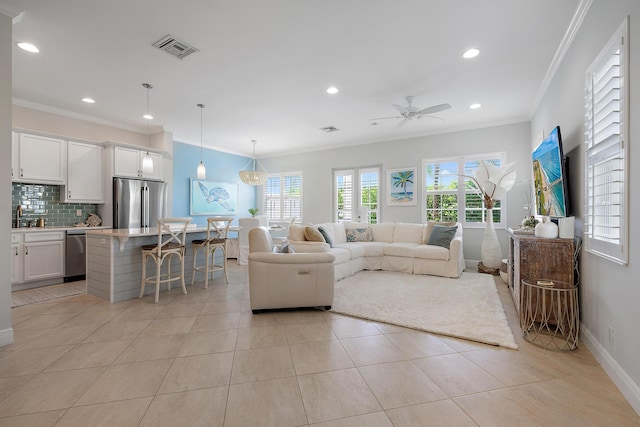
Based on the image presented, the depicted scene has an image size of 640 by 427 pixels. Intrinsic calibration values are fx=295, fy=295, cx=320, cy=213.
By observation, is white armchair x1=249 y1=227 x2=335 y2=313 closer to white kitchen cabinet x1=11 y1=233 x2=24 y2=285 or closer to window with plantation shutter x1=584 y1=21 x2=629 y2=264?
window with plantation shutter x1=584 y1=21 x2=629 y2=264

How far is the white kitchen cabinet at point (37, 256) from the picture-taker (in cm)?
423

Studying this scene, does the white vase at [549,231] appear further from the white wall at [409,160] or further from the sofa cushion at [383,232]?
the sofa cushion at [383,232]

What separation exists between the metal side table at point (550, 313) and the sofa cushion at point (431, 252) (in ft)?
6.99

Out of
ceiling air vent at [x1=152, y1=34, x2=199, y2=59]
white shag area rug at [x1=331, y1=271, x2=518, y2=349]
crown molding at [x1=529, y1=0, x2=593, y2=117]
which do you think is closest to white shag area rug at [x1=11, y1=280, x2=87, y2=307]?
ceiling air vent at [x1=152, y1=34, x2=199, y2=59]

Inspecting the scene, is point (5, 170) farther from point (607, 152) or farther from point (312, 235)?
point (607, 152)

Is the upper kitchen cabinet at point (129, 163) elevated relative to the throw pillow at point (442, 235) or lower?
elevated

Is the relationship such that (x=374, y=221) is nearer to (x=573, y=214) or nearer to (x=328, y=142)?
(x=328, y=142)

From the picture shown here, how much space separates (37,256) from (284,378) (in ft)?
15.5

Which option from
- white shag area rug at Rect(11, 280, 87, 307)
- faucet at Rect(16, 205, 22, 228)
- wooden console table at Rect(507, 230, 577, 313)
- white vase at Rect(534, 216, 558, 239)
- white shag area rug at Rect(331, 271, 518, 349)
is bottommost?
white shag area rug at Rect(11, 280, 87, 307)

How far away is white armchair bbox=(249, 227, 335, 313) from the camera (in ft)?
10.6

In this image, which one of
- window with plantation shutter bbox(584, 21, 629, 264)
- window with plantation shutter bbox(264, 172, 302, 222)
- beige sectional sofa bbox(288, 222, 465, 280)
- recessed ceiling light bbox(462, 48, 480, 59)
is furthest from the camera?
window with plantation shutter bbox(264, 172, 302, 222)

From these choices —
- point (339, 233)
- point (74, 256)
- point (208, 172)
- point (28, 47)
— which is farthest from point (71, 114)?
point (339, 233)

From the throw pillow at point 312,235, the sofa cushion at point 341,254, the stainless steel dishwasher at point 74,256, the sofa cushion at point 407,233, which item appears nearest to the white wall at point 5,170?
the stainless steel dishwasher at point 74,256

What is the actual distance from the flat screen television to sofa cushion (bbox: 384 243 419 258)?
204 cm
